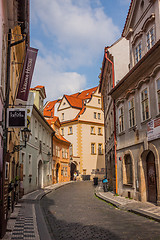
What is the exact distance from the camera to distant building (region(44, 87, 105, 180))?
47812 millimetres

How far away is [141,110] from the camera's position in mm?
14117

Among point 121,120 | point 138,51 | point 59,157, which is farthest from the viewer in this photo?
point 59,157

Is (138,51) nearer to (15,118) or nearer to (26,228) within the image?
(15,118)

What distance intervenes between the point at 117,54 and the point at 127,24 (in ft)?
9.28

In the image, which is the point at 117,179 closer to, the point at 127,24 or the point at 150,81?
the point at 150,81

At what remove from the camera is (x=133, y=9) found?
53.3 feet

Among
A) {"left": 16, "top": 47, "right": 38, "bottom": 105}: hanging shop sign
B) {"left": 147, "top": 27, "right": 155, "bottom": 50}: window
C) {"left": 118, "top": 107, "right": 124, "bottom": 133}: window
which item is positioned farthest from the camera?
{"left": 118, "top": 107, "right": 124, "bottom": 133}: window

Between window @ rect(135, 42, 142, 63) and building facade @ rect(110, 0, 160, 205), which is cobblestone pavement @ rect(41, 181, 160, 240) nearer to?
building facade @ rect(110, 0, 160, 205)

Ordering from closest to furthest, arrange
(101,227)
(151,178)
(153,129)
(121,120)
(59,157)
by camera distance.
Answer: (101,227)
(153,129)
(151,178)
(121,120)
(59,157)

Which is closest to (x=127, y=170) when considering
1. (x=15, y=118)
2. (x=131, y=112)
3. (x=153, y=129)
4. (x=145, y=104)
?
(x=131, y=112)

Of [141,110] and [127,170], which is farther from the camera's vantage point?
[127,170]

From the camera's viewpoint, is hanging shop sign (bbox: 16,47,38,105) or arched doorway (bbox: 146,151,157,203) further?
arched doorway (bbox: 146,151,157,203)

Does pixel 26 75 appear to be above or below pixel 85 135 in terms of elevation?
below

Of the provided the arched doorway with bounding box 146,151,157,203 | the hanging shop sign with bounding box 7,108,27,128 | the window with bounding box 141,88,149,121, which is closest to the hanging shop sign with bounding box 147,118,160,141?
the window with bounding box 141,88,149,121
